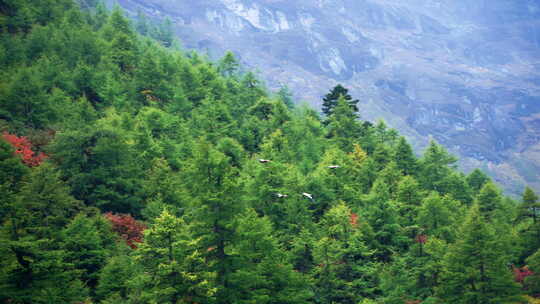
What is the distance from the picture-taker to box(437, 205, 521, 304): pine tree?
29.5 meters

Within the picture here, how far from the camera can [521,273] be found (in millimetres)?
35750

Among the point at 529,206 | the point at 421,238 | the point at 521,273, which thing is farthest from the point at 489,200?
the point at 421,238

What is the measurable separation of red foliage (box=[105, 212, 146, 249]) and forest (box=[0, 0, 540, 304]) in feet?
0.34

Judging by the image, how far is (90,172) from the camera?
3653cm

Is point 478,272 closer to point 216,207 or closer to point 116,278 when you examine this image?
point 216,207

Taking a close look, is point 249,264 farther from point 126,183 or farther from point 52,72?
point 52,72

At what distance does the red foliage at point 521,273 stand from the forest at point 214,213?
0.37m

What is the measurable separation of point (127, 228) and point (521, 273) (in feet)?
99.6

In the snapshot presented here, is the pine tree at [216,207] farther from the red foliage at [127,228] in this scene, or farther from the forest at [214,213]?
the red foliage at [127,228]

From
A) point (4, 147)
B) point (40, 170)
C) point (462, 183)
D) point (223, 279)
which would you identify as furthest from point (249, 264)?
point (462, 183)

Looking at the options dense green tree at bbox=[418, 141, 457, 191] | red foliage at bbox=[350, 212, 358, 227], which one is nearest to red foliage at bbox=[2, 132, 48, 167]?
red foliage at bbox=[350, 212, 358, 227]

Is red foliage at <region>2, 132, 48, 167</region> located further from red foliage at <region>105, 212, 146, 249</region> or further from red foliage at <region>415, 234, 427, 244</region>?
red foliage at <region>415, 234, 427, 244</region>

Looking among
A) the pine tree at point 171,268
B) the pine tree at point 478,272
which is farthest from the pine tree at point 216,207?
the pine tree at point 478,272

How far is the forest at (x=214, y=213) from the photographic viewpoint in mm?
25734
